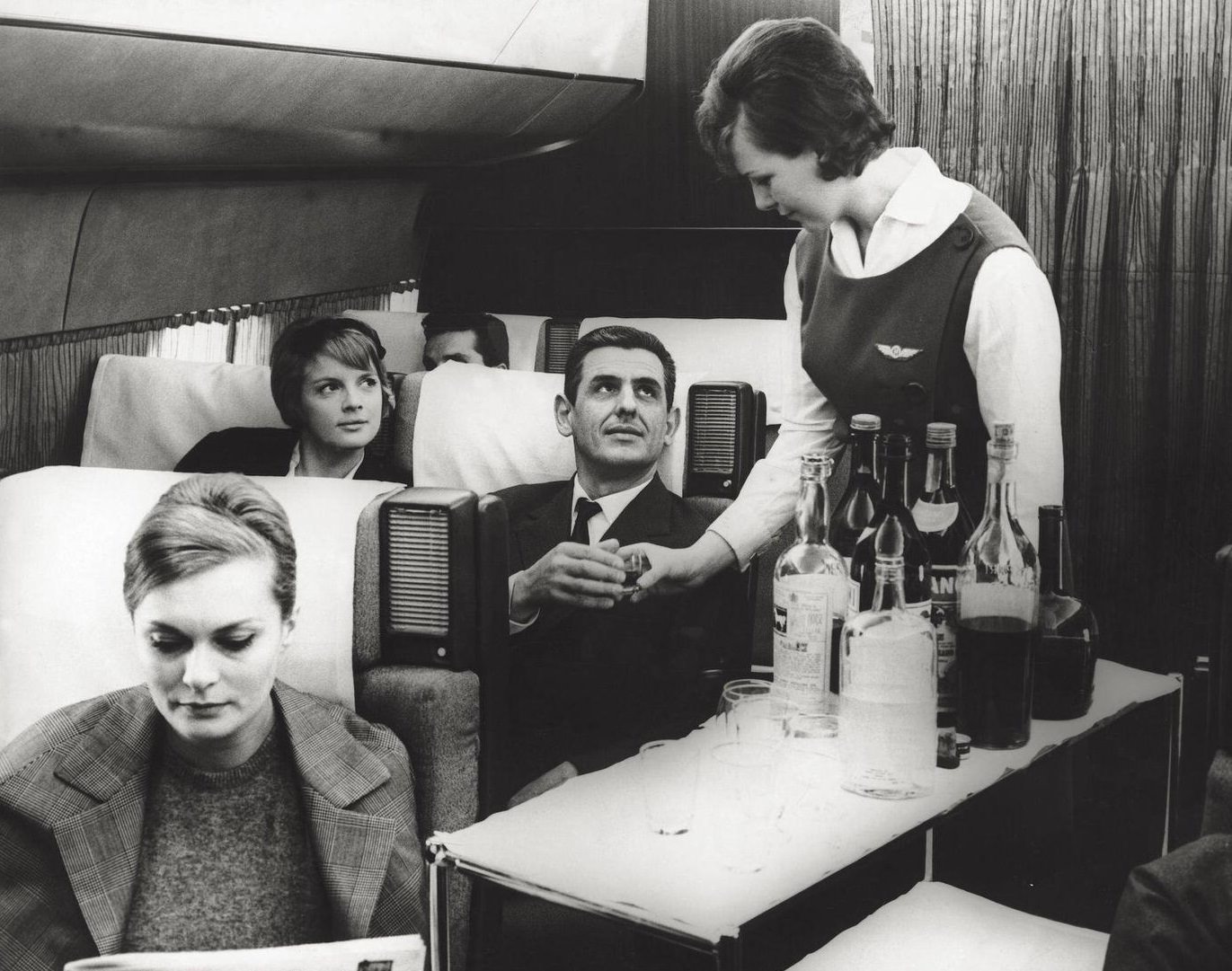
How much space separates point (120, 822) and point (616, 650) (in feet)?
2.12

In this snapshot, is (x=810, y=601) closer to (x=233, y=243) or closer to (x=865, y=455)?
(x=865, y=455)

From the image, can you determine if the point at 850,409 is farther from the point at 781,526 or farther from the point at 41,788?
the point at 41,788

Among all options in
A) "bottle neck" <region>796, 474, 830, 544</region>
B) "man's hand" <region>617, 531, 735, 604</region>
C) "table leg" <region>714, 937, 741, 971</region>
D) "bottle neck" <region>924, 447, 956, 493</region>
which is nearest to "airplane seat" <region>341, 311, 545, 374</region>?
"man's hand" <region>617, 531, 735, 604</region>

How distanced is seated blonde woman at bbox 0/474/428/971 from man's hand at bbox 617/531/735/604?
0.48 metres

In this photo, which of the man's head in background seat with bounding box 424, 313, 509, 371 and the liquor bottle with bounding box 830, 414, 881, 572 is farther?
the man's head in background seat with bounding box 424, 313, 509, 371

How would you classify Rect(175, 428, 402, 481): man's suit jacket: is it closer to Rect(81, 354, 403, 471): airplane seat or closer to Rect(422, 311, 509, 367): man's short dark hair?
Rect(81, 354, 403, 471): airplane seat

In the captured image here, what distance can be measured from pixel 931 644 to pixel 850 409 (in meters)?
0.38

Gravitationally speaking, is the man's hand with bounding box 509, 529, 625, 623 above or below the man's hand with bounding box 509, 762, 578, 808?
above

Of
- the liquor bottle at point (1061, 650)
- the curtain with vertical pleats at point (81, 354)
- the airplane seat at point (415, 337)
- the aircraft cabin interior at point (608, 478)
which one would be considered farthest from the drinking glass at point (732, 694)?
the curtain with vertical pleats at point (81, 354)

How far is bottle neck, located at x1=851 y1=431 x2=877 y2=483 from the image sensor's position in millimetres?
1666

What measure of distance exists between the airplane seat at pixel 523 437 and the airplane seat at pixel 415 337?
0.12m

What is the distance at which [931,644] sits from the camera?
1.46 meters

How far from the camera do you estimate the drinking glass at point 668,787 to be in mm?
1401

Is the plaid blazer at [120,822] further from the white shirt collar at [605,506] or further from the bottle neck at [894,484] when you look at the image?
the bottle neck at [894,484]
